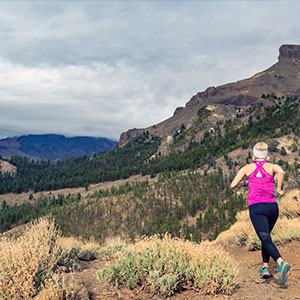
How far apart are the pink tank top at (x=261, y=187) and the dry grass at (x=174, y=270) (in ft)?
4.03

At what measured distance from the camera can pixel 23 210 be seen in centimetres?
9850

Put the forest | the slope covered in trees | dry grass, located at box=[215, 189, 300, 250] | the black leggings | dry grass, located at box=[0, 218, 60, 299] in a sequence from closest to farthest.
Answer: dry grass, located at box=[0, 218, 60, 299], the black leggings, dry grass, located at box=[215, 189, 300, 250], the slope covered in trees, the forest

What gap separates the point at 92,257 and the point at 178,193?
57062 millimetres

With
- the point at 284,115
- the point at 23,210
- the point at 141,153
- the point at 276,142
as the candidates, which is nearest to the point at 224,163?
the point at 276,142

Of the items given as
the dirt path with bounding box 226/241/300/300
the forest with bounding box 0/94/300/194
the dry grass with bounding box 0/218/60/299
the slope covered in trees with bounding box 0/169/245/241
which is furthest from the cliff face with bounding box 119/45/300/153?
the dry grass with bounding box 0/218/60/299

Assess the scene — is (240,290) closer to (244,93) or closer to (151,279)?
(151,279)

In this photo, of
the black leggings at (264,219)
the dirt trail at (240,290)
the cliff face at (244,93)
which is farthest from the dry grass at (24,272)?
the cliff face at (244,93)

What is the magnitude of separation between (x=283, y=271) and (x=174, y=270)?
1.89 meters

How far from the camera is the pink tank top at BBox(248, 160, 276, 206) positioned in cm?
521

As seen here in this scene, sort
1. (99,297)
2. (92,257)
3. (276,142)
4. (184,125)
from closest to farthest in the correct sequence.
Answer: (99,297), (92,257), (276,142), (184,125)

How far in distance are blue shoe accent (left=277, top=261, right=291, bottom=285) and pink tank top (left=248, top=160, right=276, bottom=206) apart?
1138mm

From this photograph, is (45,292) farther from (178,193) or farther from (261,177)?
(178,193)

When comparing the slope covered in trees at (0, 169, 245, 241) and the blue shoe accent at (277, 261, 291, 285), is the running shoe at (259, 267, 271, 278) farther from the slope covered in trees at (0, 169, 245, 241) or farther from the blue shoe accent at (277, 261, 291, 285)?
the slope covered in trees at (0, 169, 245, 241)

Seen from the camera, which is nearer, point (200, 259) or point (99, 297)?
point (99, 297)
